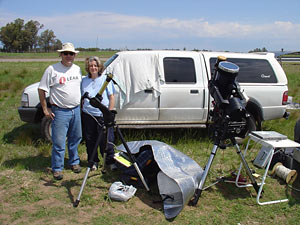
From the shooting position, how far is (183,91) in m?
5.93

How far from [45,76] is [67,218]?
1.98 meters

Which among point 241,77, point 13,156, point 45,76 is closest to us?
point 45,76

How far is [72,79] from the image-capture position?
4.34 m

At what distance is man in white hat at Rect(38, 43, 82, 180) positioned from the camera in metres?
4.23

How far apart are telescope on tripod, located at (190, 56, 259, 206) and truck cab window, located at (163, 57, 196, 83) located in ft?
7.28

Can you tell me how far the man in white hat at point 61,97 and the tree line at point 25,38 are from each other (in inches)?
2802

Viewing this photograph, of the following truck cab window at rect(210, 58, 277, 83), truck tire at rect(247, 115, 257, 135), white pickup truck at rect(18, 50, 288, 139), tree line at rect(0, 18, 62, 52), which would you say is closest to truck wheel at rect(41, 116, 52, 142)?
white pickup truck at rect(18, 50, 288, 139)

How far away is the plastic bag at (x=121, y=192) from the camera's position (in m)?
3.87

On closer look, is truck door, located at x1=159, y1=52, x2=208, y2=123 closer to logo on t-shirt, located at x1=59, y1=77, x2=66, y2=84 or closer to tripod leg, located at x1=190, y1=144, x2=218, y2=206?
logo on t-shirt, located at x1=59, y1=77, x2=66, y2=84

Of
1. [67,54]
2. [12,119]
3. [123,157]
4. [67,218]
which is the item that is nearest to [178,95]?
[123,157]

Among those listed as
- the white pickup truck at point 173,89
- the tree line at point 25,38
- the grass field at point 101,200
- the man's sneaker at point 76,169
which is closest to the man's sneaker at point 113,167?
the grass field at point 101,200

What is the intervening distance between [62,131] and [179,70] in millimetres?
2774

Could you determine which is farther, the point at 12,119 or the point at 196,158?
the point at 12,119

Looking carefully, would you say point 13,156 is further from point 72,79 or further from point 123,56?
point 123,56
